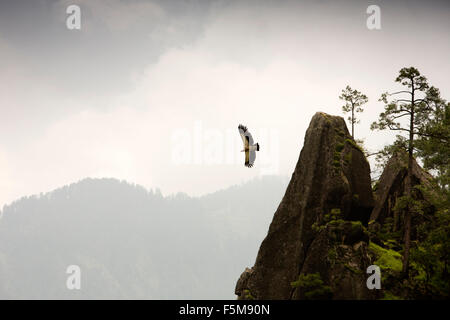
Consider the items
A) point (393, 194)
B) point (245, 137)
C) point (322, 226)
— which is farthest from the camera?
point (393, 194)

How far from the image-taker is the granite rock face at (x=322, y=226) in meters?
21.9

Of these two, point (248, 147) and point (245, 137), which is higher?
point (245, 137)

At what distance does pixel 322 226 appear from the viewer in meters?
23.6

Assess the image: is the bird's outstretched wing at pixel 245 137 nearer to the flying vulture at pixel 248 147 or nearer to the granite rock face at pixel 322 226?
the flying vulture at pixel 248 147

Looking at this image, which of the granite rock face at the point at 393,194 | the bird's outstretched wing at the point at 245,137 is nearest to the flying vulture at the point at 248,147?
the bird's outstretched wing at the point at 245,137

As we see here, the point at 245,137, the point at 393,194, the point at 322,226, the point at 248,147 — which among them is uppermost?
the point at 245,137

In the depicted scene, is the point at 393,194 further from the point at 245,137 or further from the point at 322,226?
the point at 245,137

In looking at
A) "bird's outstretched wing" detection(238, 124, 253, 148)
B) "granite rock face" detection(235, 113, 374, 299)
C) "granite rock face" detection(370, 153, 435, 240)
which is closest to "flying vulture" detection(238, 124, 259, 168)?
"bird's outstretched wing" detection(238, 124, 253, 148)

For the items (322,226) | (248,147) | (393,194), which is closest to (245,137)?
(248,147)

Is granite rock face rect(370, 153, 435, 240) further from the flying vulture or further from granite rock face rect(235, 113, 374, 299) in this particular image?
the flying vulture

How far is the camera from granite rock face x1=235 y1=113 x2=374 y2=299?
2186 centimetres

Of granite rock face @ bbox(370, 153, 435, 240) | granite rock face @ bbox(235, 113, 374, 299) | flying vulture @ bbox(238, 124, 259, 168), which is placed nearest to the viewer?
granite rock face @ bbox(235, 113, 374, 299)

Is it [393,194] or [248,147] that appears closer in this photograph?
[248,147]

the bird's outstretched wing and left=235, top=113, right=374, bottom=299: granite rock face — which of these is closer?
left=235, top=113, right=374, bottom=299: granite rock face
